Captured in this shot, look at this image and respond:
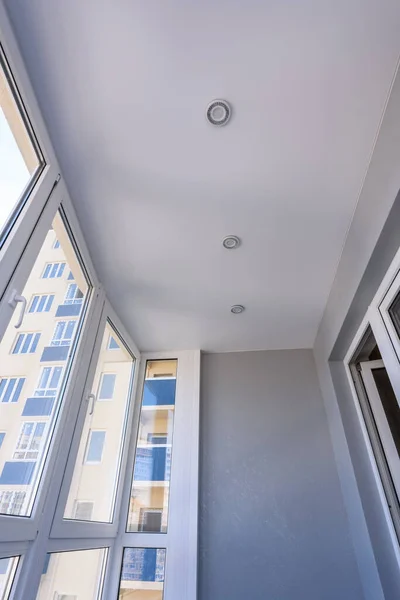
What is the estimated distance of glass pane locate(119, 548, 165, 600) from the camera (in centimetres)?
246

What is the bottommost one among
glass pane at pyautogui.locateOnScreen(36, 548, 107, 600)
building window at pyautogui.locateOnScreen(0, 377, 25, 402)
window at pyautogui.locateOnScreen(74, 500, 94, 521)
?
glass pane at pyautogui.locateOnScreen(36, 548, 107, 600)

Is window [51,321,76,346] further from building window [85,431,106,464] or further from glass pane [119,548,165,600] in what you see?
glass pane [119,548,165,600]

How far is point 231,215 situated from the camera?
2004mm

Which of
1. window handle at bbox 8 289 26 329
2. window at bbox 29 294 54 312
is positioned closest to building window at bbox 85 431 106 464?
window at bbox 29 294 54 312

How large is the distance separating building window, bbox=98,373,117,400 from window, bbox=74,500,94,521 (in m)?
0.62

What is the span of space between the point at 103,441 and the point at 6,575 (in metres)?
1.12

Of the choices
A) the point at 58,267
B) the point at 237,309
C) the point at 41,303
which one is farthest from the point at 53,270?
the point at 237,309

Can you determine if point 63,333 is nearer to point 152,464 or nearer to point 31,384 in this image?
point 31,384

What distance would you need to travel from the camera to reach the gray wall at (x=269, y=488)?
2.41 metres

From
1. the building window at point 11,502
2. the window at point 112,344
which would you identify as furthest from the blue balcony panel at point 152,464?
the building window at point 11,502

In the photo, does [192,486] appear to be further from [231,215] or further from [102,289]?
[231,215]

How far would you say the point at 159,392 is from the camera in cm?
324

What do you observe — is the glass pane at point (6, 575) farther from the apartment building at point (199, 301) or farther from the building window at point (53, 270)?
the building window at point (53, 270)

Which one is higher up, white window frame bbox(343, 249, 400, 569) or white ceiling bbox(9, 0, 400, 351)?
white ceiling bbox(9, 0, 400, 351)
